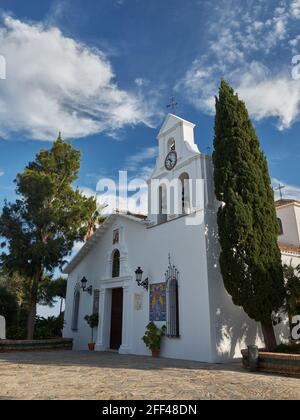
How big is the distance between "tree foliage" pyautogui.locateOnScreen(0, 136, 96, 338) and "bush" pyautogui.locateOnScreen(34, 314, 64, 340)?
166cm

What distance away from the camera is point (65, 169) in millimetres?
18719

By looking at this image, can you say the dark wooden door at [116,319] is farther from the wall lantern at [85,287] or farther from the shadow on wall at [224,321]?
the shadow on wall at [224,321]

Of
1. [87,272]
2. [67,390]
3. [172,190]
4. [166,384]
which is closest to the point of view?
[67,390]

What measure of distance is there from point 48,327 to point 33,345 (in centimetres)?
393

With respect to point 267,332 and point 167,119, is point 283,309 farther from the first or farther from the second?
point 167,119

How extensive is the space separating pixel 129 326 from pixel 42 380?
6917 mm

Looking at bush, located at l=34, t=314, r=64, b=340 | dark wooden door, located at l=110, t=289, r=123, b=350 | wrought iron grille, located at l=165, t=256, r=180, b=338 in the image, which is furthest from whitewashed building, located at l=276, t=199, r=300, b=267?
bush, located at l=34, t=314, r=64, b=340

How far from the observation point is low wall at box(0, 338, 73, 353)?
14.6m

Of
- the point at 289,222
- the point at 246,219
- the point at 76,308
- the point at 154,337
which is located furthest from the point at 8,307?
the point at 289,222

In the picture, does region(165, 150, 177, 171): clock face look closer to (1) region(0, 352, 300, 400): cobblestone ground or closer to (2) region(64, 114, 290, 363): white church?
(2) region(64, 114, 290, 363): white church

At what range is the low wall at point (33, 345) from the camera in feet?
47.9

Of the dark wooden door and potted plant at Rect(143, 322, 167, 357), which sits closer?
potted plant at Rect(143, 322, 167, 357)

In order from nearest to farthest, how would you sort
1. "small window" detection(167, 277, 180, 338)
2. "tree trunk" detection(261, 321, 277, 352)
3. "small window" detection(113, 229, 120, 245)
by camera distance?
"tree trunk" detection(261, 321, 277, 352), "small window" detection(167, 277, 180, 338), "small window" detection(113, 229, 120, 245)
